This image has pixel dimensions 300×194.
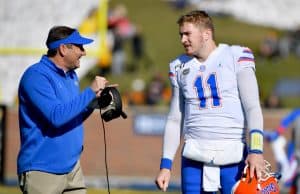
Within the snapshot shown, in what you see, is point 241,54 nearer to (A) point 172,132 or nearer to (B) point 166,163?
(A) point 172,132

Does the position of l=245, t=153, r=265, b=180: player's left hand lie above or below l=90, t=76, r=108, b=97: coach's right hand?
below

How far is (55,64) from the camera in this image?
7.37m

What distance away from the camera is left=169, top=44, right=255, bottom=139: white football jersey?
7.00 metres

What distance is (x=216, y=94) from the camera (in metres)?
7.01

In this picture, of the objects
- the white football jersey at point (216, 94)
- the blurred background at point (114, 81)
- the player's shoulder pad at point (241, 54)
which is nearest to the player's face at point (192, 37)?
the white football jersey at point (216, 94)

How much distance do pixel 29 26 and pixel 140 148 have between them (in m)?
3.06

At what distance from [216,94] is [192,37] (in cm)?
41

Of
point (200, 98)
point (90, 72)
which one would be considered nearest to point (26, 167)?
point (200, 98)

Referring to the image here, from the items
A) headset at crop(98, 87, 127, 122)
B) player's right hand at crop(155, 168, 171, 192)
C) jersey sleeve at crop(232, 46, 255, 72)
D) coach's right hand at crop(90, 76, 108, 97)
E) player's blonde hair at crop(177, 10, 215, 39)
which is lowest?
player's right hand at crop(155, 168, 171, 192)

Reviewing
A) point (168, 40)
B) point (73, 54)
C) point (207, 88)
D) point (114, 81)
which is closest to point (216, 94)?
point (207, 88)

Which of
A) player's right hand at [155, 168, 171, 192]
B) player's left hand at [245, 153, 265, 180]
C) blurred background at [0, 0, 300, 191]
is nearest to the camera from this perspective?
player's left hand at [245, 153, 265, 180]

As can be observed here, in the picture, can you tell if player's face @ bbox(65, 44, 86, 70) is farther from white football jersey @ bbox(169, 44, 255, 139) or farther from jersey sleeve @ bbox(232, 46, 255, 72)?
jersey sleeve @ bbox(232, 46, 255, 72)

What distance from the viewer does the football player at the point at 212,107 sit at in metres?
6.98

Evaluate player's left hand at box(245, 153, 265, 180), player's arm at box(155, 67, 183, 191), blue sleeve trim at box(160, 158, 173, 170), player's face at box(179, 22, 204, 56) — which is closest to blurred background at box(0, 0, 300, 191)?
player's arm at box(155, 67, 183, 191)
